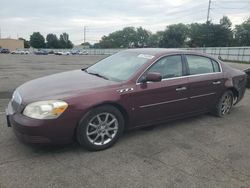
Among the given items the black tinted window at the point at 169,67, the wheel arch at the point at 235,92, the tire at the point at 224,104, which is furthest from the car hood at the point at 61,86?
the wheel arch at the point at 235,92

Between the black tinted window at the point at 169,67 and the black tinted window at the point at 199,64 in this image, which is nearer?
the black tinted window at the point at 169,67

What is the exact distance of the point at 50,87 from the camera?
3957 millimetres

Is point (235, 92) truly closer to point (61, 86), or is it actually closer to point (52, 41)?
point (61, 86)

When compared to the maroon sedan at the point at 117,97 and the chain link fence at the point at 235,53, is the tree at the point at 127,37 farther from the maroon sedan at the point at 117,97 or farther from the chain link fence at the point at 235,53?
the maroon sedan at the point at 117,97

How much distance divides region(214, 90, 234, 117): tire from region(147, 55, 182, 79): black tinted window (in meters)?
1.43

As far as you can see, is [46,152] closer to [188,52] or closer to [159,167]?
[159,167]

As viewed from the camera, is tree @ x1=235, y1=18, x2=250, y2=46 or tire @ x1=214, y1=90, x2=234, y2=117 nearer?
tire @ x1=214, y1=90, x2=234, y2=117

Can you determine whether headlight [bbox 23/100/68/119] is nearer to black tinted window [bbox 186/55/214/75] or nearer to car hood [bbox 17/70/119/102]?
car hood [bbox 17/70/119/102]

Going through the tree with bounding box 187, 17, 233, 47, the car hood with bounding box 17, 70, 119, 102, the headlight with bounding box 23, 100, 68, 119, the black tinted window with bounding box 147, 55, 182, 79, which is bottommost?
the headlight with bounding box 23, 100, 68, 119

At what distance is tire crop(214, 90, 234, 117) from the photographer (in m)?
5.73

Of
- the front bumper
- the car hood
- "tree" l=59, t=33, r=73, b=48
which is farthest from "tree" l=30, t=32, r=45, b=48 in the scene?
the front bumper

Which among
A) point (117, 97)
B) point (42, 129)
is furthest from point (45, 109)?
point (117, 97)

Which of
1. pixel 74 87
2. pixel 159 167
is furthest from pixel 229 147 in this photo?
pixel 74 87

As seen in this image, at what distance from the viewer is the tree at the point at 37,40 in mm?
110250
